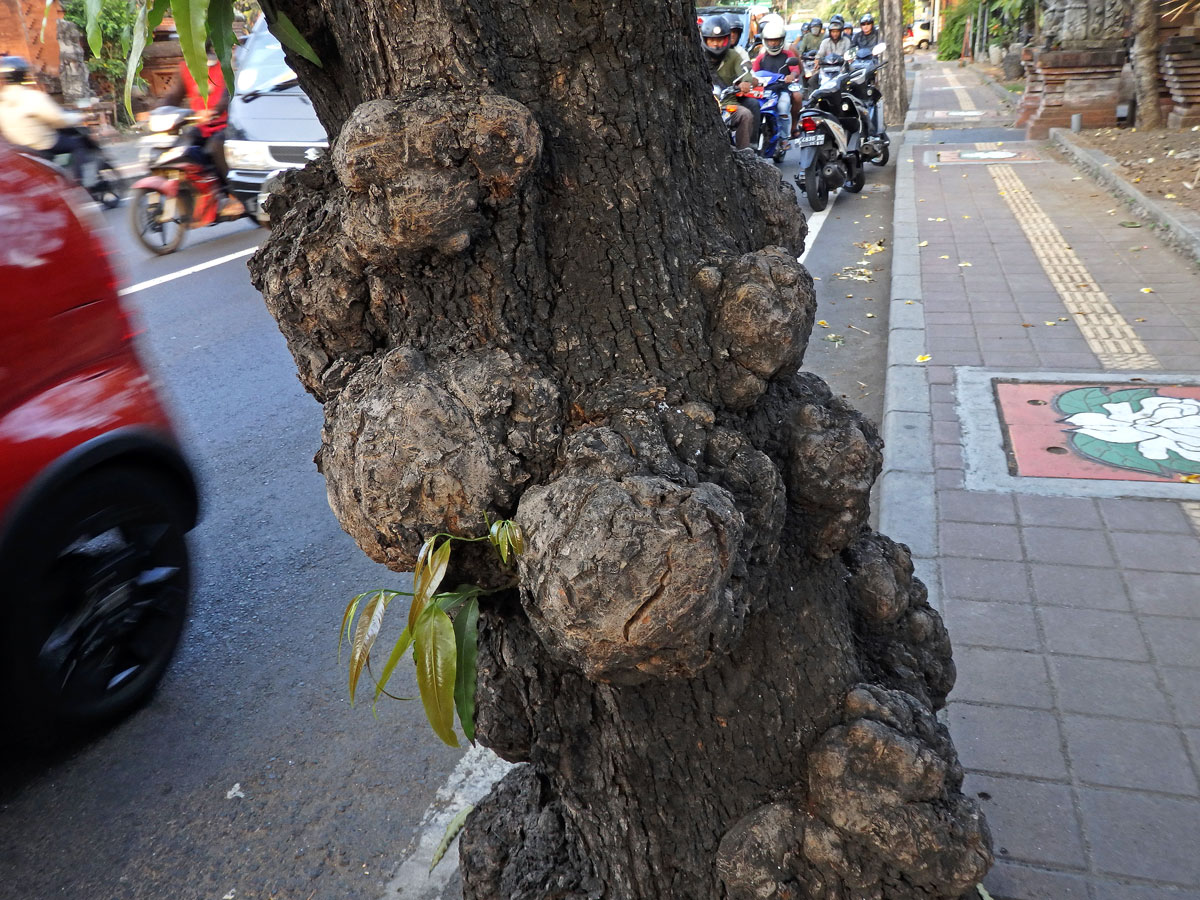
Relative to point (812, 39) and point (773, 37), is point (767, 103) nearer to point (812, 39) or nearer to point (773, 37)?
point (773, 37)

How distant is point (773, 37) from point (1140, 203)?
7172mm

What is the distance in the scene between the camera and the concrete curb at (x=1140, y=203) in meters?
8.04

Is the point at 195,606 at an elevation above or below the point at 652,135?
below

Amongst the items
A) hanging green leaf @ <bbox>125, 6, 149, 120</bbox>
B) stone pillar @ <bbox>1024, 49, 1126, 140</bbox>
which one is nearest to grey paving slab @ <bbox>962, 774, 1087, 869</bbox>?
hanging green leaf @ <bbox>125, 6, 149, 120</bbox>

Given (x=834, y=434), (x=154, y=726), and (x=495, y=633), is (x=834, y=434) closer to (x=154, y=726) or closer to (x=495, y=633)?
(x=495, y=633)

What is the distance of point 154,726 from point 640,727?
2.38 meters

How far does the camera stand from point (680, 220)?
165 centimetres

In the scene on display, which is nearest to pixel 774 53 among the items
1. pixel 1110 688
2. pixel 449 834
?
A: pixel 1110 688

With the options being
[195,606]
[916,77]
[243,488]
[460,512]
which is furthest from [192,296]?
[916,77]

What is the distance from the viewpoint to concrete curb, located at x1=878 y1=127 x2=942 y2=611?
13.0 feet

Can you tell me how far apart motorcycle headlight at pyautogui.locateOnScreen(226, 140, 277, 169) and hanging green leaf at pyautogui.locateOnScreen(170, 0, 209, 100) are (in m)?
10.4

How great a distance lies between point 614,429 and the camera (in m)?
1.52

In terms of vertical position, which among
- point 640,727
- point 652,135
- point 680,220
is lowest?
point 640,727

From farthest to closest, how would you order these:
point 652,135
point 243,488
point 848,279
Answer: point 848,279
point 243,488
point 652,135
